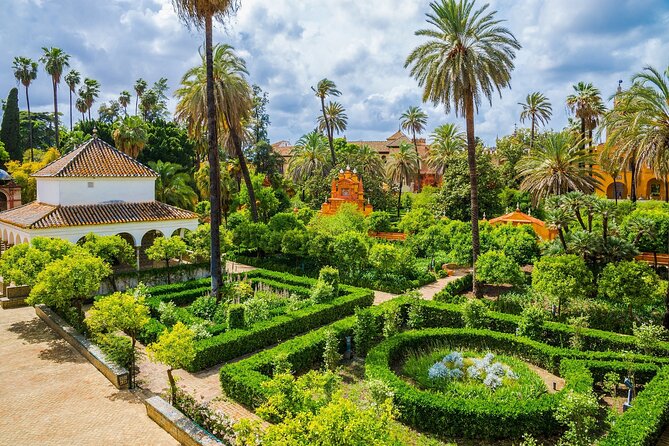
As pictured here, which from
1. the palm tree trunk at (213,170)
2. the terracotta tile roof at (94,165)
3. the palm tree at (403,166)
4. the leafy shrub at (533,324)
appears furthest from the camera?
the palm tree at (403,166)

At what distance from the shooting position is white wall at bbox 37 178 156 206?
1017 inches

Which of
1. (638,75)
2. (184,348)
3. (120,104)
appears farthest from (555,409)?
(120,104)

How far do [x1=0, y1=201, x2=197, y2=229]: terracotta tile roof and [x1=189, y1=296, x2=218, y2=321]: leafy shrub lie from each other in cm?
877

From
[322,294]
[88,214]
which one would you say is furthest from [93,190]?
[322,294]

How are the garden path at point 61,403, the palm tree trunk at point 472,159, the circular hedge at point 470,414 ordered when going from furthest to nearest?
the palm tree trunk at point 472,159
the garden path at point 61,403
the circular hedge at point 470,414

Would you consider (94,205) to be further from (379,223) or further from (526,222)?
(526,222)

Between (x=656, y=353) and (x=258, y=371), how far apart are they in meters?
13.1

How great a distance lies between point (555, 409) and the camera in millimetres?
11086

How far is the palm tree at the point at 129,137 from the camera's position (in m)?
40.8

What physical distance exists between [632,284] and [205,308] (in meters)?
17.8

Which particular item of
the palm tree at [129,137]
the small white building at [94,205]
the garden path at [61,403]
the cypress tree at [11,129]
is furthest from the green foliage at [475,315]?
the cypress tree at [11,129]

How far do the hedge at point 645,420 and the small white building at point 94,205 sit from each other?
2416cm

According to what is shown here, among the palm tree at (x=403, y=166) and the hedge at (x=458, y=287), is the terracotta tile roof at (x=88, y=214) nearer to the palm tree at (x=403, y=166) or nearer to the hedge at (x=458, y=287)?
the hedge at (x=458, y=287)

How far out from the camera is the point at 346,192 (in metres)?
48.2
